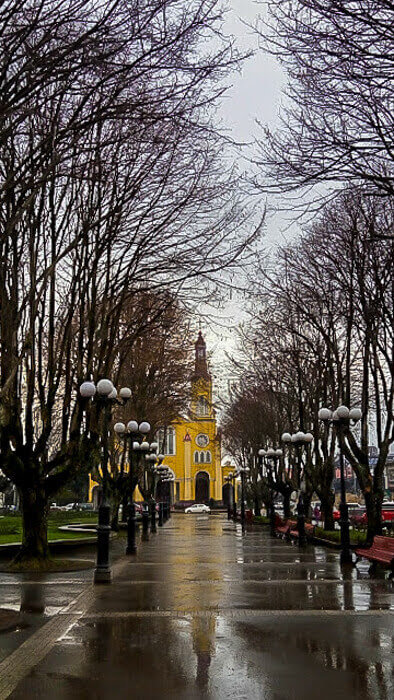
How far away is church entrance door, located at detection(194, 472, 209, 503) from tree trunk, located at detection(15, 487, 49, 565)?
73.8 meters

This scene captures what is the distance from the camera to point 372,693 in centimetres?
700

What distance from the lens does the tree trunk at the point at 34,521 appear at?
18.9 m

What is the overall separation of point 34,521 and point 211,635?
10.2 metres

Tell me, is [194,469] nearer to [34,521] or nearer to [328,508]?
[328,508]

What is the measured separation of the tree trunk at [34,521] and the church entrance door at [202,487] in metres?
73.8

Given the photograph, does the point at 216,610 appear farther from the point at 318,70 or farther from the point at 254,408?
the point at 254,408

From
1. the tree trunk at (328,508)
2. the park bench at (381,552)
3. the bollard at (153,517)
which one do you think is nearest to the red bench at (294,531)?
the tree trunk at (328,508)

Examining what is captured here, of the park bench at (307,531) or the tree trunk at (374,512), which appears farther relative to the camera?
the park bench at (307,531)

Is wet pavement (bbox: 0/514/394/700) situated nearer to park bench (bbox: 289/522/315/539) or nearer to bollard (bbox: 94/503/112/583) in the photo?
bollard (bbox: 94/503/112/583)

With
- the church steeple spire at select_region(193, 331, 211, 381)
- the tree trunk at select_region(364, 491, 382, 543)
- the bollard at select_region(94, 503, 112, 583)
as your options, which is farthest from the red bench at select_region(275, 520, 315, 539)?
the bollard at select_region(94, 503, 112, 583)

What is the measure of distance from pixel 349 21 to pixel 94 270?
33.2 feet

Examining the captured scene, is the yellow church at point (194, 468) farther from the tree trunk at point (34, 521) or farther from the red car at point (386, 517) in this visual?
the tree trunk at point (34, 521)

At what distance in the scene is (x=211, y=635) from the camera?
32.0ft

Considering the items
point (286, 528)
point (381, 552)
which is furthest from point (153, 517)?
point (381, 552)
